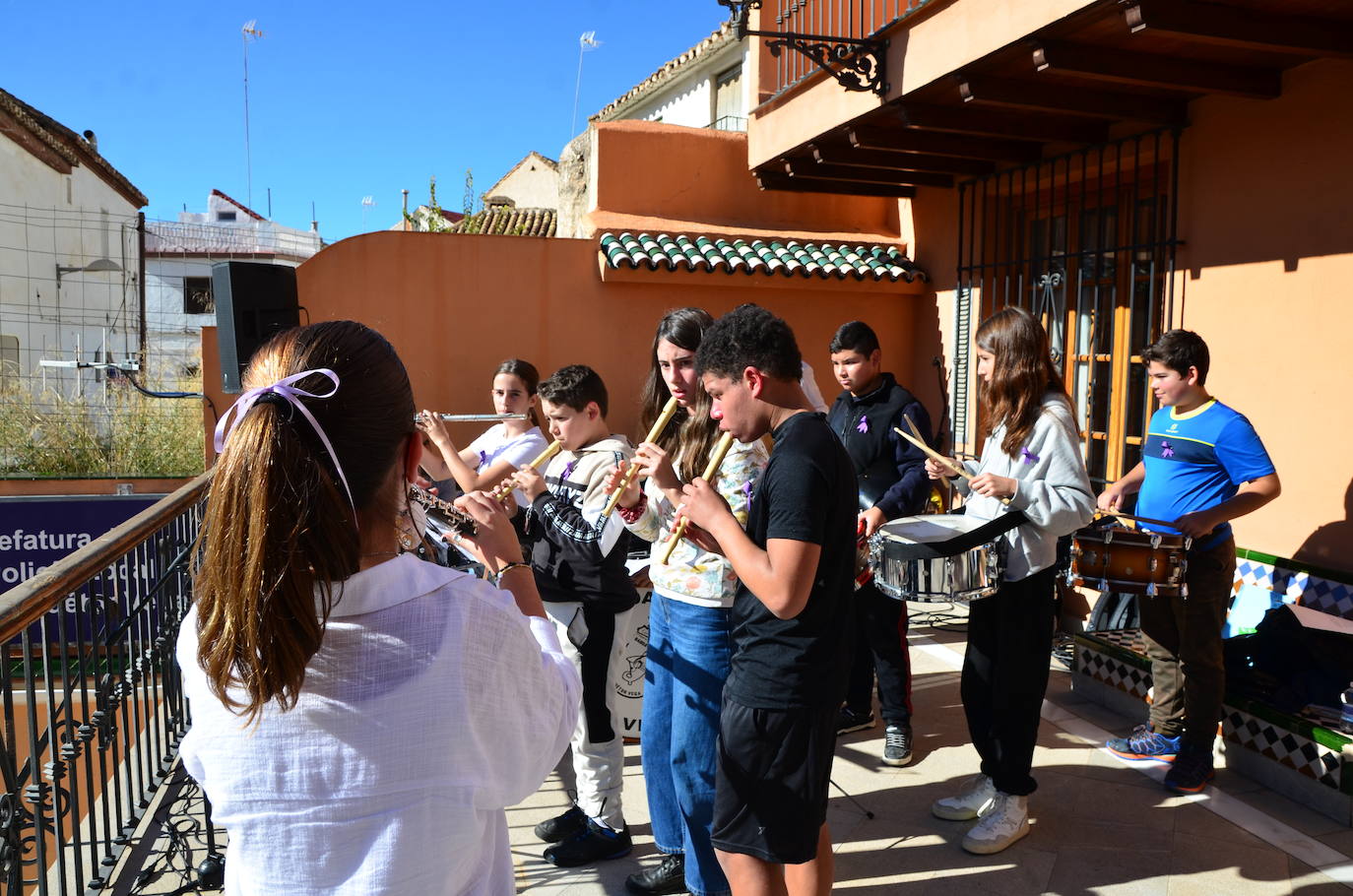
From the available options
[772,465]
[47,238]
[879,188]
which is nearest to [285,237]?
[47,238]

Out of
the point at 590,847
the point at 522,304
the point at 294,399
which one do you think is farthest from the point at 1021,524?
the point at 522,304

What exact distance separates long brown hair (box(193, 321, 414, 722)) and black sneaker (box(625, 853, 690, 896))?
2.20 meters

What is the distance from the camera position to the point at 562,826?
3391 millimetres

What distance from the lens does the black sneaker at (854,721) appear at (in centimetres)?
435

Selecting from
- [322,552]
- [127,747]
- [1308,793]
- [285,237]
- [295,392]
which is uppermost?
[285,237]

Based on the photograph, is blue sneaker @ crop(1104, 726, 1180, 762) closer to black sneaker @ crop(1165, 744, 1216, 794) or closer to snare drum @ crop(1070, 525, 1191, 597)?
black sneaker @ crop(1165, 744, 1216, 794)

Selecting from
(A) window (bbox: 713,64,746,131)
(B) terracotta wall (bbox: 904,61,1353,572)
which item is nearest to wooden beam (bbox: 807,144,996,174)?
(B) terracotta wall (bbox: 904,61,1353,572)

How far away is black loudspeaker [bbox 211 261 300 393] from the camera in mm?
5332

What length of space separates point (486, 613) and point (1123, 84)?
5053 mm

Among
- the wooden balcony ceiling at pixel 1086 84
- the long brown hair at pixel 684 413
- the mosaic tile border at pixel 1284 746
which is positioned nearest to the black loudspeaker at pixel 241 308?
the long brown hair at pixel 684 413

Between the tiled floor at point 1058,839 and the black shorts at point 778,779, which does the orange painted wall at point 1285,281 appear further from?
the black shorts at point 778,779

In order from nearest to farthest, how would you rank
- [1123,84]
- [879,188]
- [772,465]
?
[772,465] → [1123,84] → [879,188]

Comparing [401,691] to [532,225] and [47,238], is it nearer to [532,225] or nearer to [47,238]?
[532,225]

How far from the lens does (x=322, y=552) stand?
1095mm
